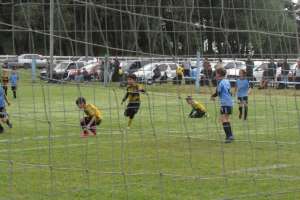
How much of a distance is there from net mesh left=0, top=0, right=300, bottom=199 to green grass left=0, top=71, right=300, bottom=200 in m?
0.02

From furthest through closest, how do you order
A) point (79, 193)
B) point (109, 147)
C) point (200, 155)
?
1. point (109, 147)
2. point (200, 155)
3. point (79, 193)

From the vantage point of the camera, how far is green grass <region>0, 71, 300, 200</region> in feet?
31.8

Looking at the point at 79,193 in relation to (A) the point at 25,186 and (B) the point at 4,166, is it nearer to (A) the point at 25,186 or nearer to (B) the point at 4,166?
(A) the point at 25,186

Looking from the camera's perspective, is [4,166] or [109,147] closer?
[4,166]

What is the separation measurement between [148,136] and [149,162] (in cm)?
399

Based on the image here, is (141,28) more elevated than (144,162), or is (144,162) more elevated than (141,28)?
(141,28)

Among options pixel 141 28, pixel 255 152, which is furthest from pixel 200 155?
pixel 141 28

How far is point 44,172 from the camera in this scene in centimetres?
1110

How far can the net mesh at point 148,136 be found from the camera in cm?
981

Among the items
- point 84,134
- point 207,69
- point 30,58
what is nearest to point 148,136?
point 84,134

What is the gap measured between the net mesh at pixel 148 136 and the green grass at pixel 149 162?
0.06 feet

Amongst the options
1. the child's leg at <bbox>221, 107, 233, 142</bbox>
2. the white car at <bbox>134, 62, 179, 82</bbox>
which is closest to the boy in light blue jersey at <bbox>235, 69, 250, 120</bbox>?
the white car at <bbox>134, 62, 179, 82</bbox>

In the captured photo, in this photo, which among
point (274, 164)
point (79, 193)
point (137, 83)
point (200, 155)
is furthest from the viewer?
point (137, 83)

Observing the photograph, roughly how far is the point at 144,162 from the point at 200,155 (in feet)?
4.27
